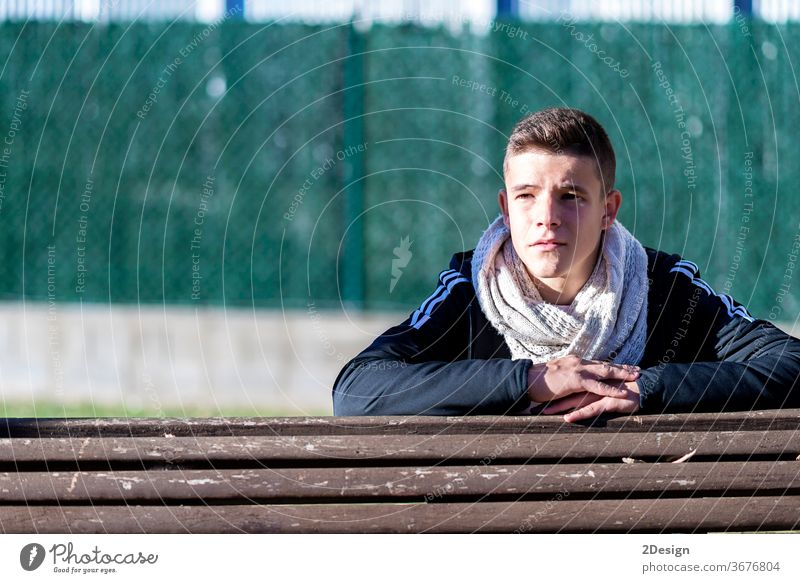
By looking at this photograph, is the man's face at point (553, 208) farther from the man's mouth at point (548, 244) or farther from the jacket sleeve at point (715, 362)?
the jacket sleeve at point (715, 362)

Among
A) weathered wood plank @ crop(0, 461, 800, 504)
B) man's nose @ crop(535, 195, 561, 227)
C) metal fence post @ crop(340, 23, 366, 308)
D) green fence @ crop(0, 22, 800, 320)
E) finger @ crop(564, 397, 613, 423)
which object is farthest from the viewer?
metal fence post @ crop(340, 23, 366, 308)

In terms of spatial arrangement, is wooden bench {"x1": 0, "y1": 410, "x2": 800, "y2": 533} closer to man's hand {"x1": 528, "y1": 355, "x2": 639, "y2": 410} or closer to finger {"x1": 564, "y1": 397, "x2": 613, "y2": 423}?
finger {"x1": 564, "y1": 397, "x2": 613, "y2": 423}

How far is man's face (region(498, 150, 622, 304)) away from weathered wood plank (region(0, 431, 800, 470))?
787 mm

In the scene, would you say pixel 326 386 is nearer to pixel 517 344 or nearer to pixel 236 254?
pixel 236 254

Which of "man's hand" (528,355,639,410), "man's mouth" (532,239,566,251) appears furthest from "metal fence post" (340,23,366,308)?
"man's hand" (528,355,639,410)

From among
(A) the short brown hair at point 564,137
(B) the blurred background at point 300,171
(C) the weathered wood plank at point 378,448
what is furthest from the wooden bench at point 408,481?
(B) the blurred background at point 300,171

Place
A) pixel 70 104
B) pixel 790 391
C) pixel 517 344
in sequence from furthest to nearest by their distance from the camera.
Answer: pixel 70 104 → pixel 517 344 → pixel 790 391

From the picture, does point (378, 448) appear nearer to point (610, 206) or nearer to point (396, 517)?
point (396, 517)

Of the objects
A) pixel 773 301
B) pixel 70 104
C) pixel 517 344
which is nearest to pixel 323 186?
pixel 70 104

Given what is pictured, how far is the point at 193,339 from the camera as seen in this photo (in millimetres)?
7605

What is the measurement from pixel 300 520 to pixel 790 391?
1.37 meters

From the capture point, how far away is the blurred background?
7312mm

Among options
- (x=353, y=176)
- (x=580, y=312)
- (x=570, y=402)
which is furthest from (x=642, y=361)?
(x=353, y=176)
